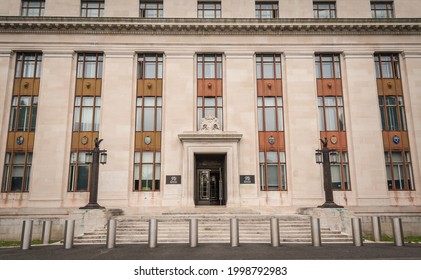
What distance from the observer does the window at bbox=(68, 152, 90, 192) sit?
22139 mm

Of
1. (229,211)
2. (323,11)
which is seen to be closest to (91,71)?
(229,211)

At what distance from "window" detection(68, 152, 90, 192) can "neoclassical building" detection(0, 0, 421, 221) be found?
145 millimetres

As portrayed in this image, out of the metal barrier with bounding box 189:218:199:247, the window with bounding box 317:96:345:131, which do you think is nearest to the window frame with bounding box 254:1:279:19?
the window with bounding box 317:96:345:131

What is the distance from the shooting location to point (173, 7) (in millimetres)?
24672

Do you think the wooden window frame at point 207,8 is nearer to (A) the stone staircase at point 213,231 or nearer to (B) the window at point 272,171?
(B) the window at point 272,171

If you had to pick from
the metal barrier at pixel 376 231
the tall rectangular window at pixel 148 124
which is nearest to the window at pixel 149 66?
the tall rectangular window at pixel 148 124

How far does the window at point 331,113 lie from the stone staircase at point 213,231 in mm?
8908

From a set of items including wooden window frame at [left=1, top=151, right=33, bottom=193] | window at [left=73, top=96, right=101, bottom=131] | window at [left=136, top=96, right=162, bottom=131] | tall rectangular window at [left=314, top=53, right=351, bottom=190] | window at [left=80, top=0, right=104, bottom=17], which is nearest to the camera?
wooden window frame at [left=1, top=151, right=33, bottom=193]

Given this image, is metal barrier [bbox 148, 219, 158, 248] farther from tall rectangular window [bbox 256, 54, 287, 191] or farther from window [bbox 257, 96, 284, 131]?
window [bbox 257, 96, 284, 131]

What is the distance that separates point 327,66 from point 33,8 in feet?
73.9

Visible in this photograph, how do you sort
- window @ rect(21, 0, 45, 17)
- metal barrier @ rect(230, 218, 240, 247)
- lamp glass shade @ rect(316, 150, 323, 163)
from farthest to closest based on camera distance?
window @ rect(21, 0, 45, 17), lamp glass shade @ rect(316, 150, 323, 163), metal barrier @ rect(230, 218, 240, 247)

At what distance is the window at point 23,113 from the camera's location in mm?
22797

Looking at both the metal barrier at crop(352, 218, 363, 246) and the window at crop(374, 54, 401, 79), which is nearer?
the metal barrier at crop(352, 218, 363, 246)

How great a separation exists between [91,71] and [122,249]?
52.3ft
